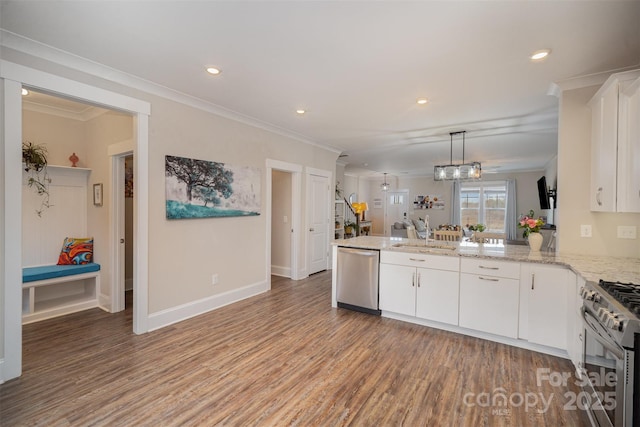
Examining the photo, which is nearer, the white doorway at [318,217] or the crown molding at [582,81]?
the crown molding at [582,81]

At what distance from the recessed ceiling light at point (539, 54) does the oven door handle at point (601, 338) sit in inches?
77.2

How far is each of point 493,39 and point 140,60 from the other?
9.53 feet

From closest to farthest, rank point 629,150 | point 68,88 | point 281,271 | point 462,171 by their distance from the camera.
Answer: point 629,150, point 68,88, point 462,171, point 281,271

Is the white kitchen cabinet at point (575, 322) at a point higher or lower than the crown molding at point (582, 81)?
lower

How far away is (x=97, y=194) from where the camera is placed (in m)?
3.93

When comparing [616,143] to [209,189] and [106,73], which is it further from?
[106,73]

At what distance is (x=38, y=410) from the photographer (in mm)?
1923

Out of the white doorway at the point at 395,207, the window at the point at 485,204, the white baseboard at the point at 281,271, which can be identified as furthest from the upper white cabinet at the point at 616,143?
the white doorway at the point at 395,207

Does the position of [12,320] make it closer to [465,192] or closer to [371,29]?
[371,29]

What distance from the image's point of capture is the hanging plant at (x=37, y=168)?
11.6 feet

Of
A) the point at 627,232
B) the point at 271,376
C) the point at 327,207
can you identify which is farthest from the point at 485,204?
the point at 271,376

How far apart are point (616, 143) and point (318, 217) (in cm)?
434

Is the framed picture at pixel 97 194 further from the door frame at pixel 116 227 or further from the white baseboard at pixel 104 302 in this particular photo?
the white baseboard at pixel 104 302

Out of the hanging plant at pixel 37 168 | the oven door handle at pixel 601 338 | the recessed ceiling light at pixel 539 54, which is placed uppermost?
the recessed ceiling light at pixel 539 54
